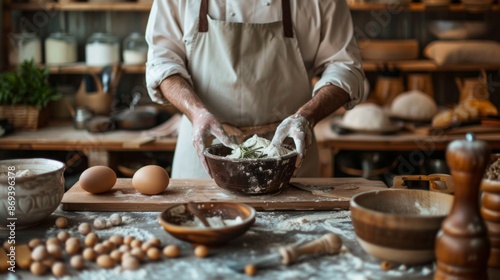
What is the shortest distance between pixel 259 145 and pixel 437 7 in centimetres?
258

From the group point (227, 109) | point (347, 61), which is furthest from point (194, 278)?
point (347, 61)

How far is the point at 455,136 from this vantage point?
384cm

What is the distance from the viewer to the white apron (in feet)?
8.26

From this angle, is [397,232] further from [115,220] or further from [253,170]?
[115,220]

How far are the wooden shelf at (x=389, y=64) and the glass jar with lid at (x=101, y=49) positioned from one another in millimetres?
54

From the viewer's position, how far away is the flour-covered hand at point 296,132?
6.92ft

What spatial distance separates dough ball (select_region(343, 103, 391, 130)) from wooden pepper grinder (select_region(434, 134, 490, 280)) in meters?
2.53

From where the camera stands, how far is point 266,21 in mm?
2535

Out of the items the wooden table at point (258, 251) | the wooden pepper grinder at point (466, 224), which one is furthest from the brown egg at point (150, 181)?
the wooden pepper grinder at point (466, 224)

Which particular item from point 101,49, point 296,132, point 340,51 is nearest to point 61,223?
point 296,132

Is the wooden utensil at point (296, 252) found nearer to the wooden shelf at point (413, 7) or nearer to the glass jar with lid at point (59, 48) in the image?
the wooden shelf at point (413, 7)

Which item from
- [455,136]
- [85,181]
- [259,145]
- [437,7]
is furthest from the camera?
[437,7]

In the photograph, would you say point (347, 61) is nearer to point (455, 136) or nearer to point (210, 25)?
point (210, 25)

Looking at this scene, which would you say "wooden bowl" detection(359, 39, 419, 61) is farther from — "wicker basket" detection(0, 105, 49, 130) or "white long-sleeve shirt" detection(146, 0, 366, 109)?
"wicker basket" detection(0, 105, 49, 130)
